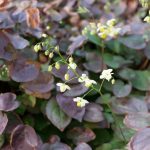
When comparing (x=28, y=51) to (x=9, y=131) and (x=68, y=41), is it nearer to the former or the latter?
(x=68, y=41)

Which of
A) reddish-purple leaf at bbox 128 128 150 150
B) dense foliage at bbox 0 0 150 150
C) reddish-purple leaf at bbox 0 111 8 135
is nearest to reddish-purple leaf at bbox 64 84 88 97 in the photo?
dense foliage at bbox 0 0 150 150

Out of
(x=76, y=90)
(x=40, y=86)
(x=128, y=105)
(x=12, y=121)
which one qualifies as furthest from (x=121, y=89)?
(x=12, y=121)

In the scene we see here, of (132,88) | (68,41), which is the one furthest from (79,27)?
(132,88)

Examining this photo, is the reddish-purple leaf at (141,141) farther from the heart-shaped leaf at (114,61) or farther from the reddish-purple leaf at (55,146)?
the heart-shaped leaf at (114,61)

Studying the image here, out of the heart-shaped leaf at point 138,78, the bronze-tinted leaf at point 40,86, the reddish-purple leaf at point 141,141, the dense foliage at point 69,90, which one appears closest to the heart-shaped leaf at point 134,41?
the dense foliage at point 69,90

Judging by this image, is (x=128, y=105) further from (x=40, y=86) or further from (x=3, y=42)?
(x=3, y=42)

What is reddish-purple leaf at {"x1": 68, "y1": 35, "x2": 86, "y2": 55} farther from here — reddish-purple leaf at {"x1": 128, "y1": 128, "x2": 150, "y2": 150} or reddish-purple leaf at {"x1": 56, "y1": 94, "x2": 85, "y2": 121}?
reddish-purple leaf at {"x1": 128, "y1": 128, "x2": 150, "y2": 150}
